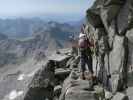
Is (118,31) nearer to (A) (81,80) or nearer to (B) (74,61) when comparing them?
(A) (81,80)

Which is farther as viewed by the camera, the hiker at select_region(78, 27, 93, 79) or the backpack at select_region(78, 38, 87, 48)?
the hiker at select_region(78, 27, 93, 79)

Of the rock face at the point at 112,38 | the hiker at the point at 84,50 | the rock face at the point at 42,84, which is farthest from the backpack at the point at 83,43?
the rock face at the point at 42,84

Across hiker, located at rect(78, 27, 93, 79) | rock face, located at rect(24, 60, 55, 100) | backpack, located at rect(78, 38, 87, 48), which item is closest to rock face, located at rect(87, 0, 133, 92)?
hiker, located at rect(78, 27, 93, 79)

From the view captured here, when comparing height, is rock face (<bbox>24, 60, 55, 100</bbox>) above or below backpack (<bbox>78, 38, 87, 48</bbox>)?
below

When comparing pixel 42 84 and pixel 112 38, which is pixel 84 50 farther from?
pixel 42 84

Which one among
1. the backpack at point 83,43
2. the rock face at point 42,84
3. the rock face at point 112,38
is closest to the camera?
the rock face at point 112,38

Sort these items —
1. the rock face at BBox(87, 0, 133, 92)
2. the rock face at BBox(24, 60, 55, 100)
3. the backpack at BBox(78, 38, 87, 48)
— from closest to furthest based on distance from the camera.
A: the rock face at BBox(87, 0, 133, 92) → the backpack at BBox(78, 38, 87, 48) → the rock face at BBox(24, 60, 55, 100)

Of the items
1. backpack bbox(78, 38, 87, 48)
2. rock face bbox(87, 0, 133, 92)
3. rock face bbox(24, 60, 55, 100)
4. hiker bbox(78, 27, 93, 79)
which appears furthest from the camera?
rock face bbox(24, 60, 55, 100)

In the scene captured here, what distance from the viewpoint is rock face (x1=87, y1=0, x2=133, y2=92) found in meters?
27.7

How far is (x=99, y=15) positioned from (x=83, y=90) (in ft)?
24.9

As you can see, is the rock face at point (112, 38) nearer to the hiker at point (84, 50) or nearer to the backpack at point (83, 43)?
the hiker at point (84, 50)

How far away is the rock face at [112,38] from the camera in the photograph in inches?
1092

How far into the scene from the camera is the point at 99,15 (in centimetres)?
3117

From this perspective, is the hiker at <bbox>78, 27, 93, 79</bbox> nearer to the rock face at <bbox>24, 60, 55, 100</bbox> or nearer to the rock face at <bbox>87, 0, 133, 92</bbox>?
the rock face at <bbox>87, 0, 133, 92</bbox>
